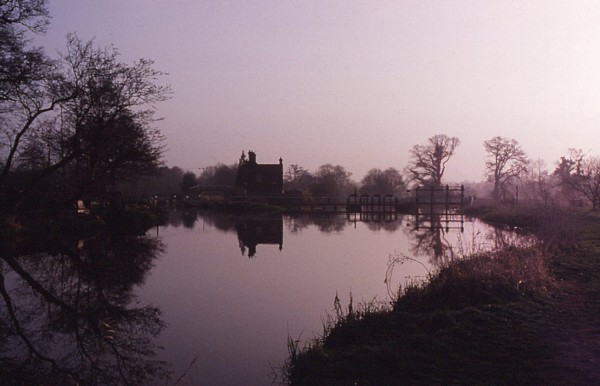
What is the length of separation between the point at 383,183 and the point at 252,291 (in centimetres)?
7134

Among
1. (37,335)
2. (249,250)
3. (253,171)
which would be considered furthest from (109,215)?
(253,171)

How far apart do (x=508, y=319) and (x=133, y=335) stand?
5509 mm

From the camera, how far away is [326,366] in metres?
6.22

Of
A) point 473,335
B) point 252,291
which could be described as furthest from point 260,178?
point 473,335

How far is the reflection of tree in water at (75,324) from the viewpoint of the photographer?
659 cm

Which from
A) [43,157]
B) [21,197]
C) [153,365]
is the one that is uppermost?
[43,157]

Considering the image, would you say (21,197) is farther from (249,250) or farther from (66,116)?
(249,250)

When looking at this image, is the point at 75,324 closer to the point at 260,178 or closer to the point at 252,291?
the point at 252,291

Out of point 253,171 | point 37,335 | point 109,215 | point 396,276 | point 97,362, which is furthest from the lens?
point 253,171

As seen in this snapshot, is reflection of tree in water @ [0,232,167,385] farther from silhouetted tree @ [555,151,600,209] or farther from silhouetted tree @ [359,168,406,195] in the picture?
silhouetted tree @ [359,168,406,195]

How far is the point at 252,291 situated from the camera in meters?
12.2

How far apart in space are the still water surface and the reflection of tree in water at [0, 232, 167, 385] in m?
0.43

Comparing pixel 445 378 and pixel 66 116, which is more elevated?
pixel 66 116

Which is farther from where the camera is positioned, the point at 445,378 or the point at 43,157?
the point at 43,157
